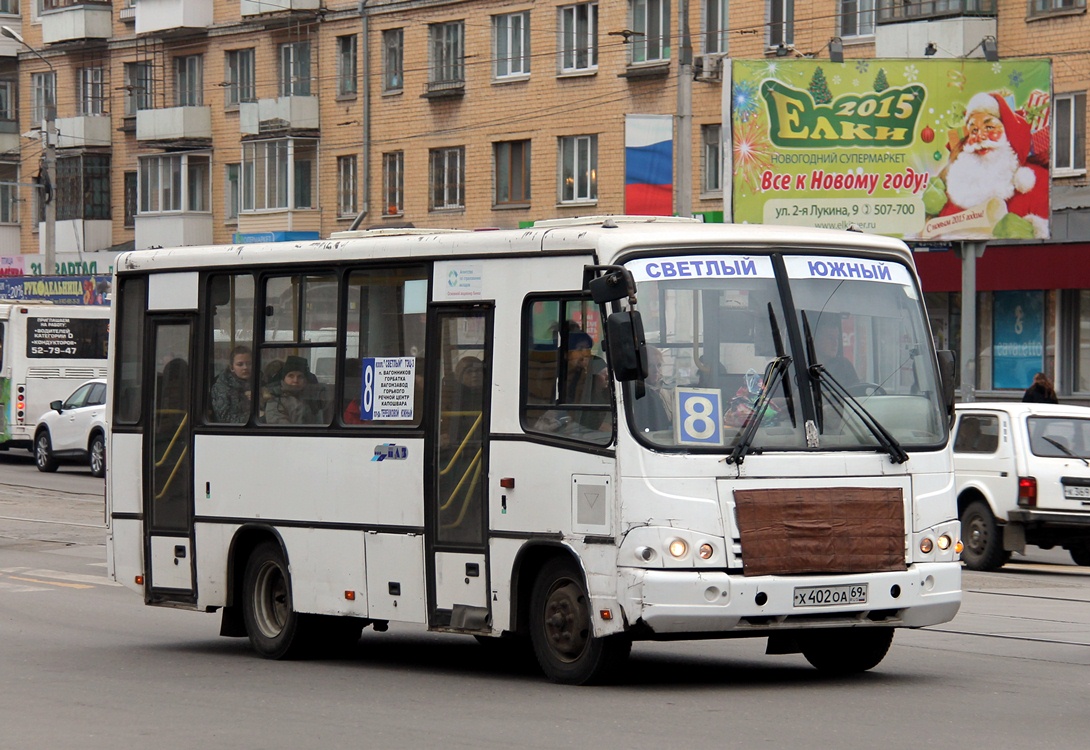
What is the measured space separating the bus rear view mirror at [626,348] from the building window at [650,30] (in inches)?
1297

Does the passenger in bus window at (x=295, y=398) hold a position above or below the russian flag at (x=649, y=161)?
below

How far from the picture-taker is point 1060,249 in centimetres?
3522

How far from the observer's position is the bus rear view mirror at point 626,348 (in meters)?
9.98

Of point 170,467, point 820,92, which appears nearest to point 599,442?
point 170,467

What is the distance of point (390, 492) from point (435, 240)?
1.46 m

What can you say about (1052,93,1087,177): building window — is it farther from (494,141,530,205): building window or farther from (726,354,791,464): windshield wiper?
(726,354,791,464): windshield wiper

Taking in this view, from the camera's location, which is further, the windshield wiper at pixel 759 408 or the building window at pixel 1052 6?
the building window at pixel 1052 6

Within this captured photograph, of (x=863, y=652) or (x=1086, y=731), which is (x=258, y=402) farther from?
(x=1086, y=731)

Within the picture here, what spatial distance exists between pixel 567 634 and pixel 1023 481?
9.59 metres

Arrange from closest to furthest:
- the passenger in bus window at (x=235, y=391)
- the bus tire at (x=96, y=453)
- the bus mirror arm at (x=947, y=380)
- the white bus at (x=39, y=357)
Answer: the bus mirror arm at (x=947, y=380)
the passenger in bus window at (x=235, y=391)
the bus tire at (x=96, y=453)
the white bus at (x=39, y=357)

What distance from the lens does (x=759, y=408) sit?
10336 mm

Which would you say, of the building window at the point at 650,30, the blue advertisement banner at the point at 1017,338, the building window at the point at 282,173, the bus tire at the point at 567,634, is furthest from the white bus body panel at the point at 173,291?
the building window at the point at 282,173

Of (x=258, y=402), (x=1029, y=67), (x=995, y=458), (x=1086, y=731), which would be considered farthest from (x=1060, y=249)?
(x=1086, y=731)

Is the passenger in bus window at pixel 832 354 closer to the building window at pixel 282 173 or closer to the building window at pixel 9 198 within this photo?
the building window at pixel 282 173
